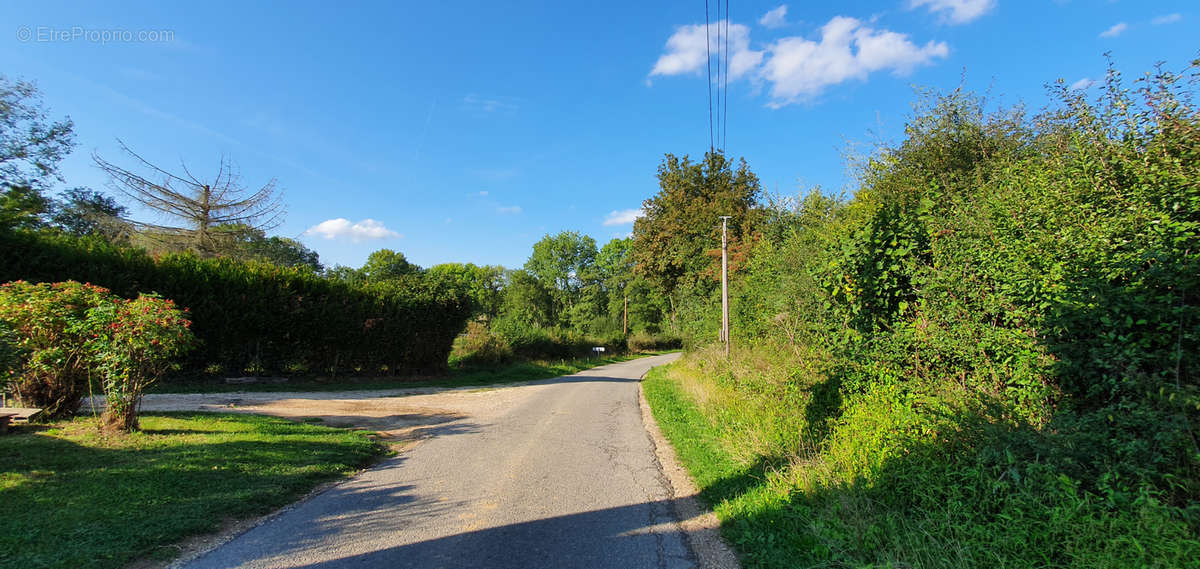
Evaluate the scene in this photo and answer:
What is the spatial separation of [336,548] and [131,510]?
6.98ft

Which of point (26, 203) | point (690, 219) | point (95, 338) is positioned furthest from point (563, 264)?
point (95, 338)

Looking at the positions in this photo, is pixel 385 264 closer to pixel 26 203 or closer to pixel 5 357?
pixel 26 203

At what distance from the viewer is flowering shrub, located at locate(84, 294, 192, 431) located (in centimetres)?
688

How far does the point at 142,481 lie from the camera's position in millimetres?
5121

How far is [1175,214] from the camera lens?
148 inches

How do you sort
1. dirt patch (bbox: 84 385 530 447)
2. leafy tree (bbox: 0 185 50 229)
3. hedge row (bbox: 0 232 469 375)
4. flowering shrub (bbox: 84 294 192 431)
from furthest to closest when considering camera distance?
1. leafy tree (bbox: 0 185 50 229)
2. hedge row (bbox: 0 232 469 375)
3. dirt patch (bbox: 84 385 530 447)
4. flowering shrub (bbox: 84 294 192 431)

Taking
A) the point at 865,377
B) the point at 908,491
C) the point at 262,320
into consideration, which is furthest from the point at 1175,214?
the point at 262,320

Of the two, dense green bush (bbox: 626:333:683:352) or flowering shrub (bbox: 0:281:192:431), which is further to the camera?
dense green bush (bbox: 626:333:683:352)

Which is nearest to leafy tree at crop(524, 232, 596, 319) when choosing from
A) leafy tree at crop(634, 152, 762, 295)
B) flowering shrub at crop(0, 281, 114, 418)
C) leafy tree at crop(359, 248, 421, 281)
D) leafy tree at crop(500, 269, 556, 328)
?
leafy tree at crop(500, 269, 556, 328)

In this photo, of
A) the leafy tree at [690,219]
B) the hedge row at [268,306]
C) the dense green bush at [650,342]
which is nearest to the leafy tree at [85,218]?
the hedge row at [268,306]

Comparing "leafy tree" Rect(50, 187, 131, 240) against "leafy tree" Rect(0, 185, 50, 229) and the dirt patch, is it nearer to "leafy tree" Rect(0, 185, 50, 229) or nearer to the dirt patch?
"leafy tree" Rect(0, 185, 50, 229)

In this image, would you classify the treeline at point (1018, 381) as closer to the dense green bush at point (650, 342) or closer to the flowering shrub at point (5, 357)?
the flowering shrub at point (5, 357)

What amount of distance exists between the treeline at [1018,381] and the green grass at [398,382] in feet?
46.3

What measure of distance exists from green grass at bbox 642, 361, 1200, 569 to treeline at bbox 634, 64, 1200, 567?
0.7 inches
